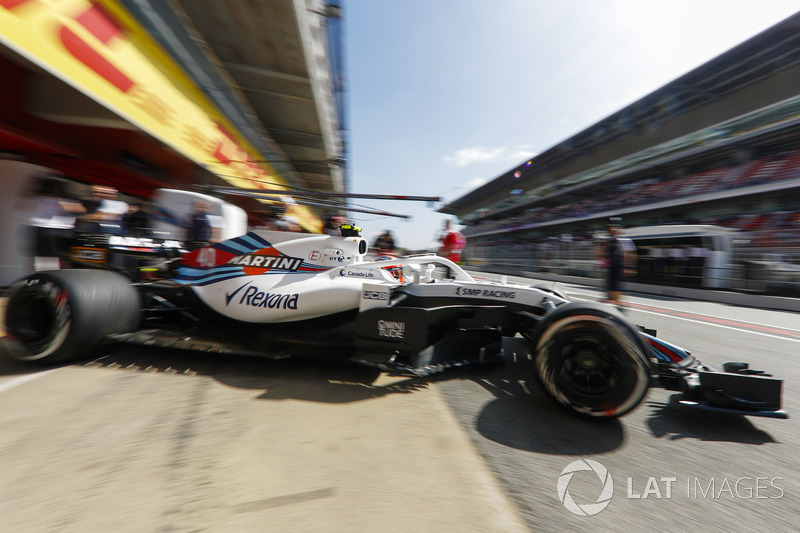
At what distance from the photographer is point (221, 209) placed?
21.7 ft

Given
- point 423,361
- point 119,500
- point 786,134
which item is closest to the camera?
point 119,500

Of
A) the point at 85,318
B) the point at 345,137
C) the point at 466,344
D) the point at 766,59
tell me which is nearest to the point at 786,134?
the point at 766,59

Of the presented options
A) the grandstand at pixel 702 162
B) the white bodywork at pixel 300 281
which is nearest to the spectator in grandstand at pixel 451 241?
the white bodywork at pixel 300 281

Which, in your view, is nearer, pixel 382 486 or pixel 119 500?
pixel 119 500

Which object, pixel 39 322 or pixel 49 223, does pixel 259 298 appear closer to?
pixel 39 322

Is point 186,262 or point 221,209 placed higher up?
point 221,209

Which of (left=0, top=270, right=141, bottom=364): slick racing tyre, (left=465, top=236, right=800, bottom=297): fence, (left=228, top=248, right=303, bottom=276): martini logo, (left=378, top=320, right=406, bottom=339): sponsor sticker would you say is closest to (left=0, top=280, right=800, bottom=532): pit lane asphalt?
(left=0, top=270, right=141, bottom=364): slick racing tyre

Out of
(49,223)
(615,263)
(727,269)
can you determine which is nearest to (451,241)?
(615,263)

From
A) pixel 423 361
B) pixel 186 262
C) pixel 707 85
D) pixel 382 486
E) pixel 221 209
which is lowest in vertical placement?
pixel 382 486

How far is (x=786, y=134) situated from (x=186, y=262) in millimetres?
25524

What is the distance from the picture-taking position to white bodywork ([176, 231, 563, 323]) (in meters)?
2.52

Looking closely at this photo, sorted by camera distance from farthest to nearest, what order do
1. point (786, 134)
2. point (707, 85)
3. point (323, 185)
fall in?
point (323, 185) → point (707, 85) → point (786, 134)

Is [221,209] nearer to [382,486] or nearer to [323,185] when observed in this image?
[382,486]

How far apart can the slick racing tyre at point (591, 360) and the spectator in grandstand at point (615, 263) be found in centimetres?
295
